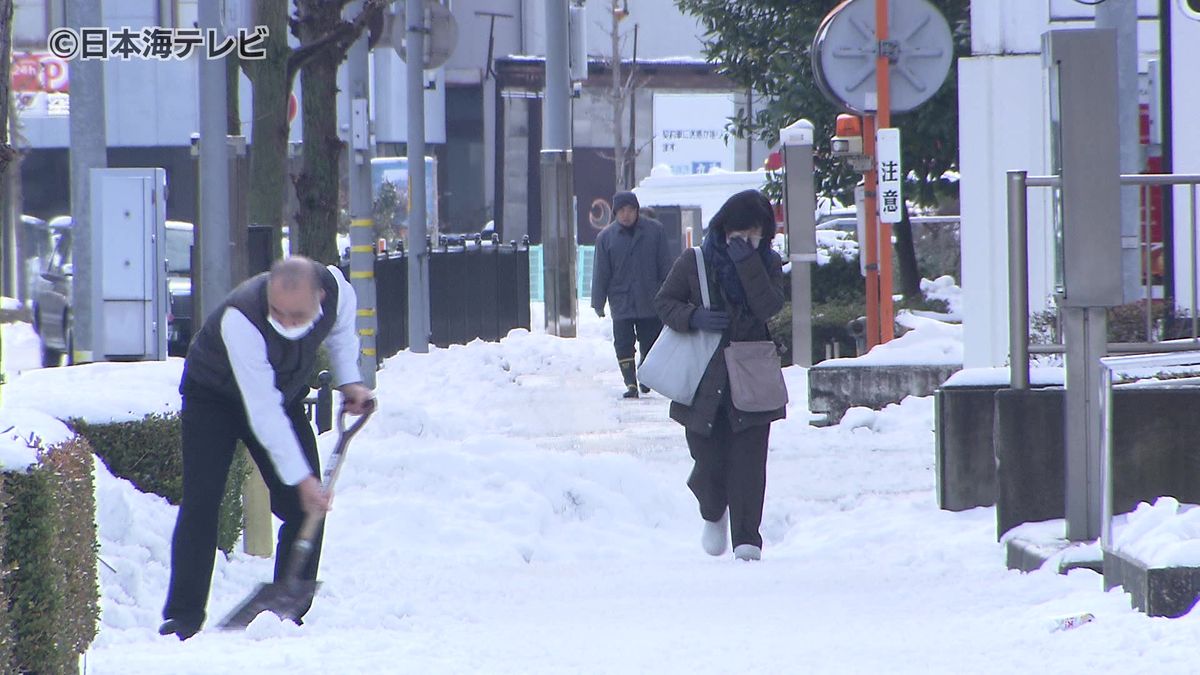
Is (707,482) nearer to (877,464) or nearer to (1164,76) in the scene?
(877,464)

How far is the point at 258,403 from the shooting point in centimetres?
624

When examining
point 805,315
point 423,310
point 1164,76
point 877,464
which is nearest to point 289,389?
point 877,464

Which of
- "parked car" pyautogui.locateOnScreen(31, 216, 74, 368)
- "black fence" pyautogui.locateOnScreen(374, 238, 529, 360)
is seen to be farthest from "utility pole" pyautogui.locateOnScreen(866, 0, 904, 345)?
"parked car" pyautogui.locateOnScreen(31, 216, 74, 368)

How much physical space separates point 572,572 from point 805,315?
8339mm

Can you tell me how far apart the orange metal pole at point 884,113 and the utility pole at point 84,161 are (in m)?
5.99

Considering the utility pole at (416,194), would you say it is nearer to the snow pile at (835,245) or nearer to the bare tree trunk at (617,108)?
the snow pile at (835,245)

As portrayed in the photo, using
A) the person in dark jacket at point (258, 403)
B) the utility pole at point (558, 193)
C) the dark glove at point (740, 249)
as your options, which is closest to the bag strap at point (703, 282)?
the dark glove at point (740, 249)

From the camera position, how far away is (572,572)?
838 cm

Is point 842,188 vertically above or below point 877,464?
above

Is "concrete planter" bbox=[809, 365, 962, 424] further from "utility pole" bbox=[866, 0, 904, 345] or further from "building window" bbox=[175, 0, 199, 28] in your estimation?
"building window" bbox=[175, 0, 199, 28]

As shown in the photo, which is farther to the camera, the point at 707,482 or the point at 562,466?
the point at 562,466

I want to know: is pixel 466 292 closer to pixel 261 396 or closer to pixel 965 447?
pixel 965 447

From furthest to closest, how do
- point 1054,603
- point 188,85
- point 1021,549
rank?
point 188,85 < point 1021,549 < point 1054,603

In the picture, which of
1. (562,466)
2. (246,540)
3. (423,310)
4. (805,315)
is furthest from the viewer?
(423,310)
